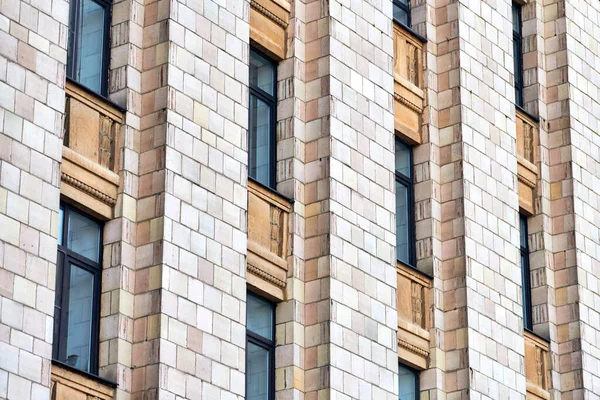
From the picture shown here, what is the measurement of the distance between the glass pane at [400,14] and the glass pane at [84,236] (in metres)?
9.53

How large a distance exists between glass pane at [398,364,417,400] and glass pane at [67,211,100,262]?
21.8 feet

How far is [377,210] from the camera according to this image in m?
26.5

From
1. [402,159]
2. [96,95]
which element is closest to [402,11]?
[402,159]

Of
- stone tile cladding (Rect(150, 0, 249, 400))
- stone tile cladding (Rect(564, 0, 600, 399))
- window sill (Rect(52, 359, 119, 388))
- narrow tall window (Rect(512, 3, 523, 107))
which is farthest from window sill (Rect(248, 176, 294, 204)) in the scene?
narrow tall window (Rect(512, 3, 523, 107))

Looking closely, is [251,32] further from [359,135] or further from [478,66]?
[478,66]

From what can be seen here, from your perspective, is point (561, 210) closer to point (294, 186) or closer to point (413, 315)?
point (413, 315)

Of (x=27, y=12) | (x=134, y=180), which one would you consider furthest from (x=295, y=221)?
(x=27, y=12)

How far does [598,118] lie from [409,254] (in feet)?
22.7

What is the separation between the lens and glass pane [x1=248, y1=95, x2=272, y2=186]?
84.6 feet

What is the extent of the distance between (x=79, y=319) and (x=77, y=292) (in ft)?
1.17

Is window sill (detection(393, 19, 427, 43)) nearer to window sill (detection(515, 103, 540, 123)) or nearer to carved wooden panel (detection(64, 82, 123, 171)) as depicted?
window sill (detection(515, 103, 540, 123))

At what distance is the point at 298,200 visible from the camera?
25594mm

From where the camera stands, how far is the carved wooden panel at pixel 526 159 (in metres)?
31.2

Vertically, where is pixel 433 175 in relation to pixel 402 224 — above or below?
above
